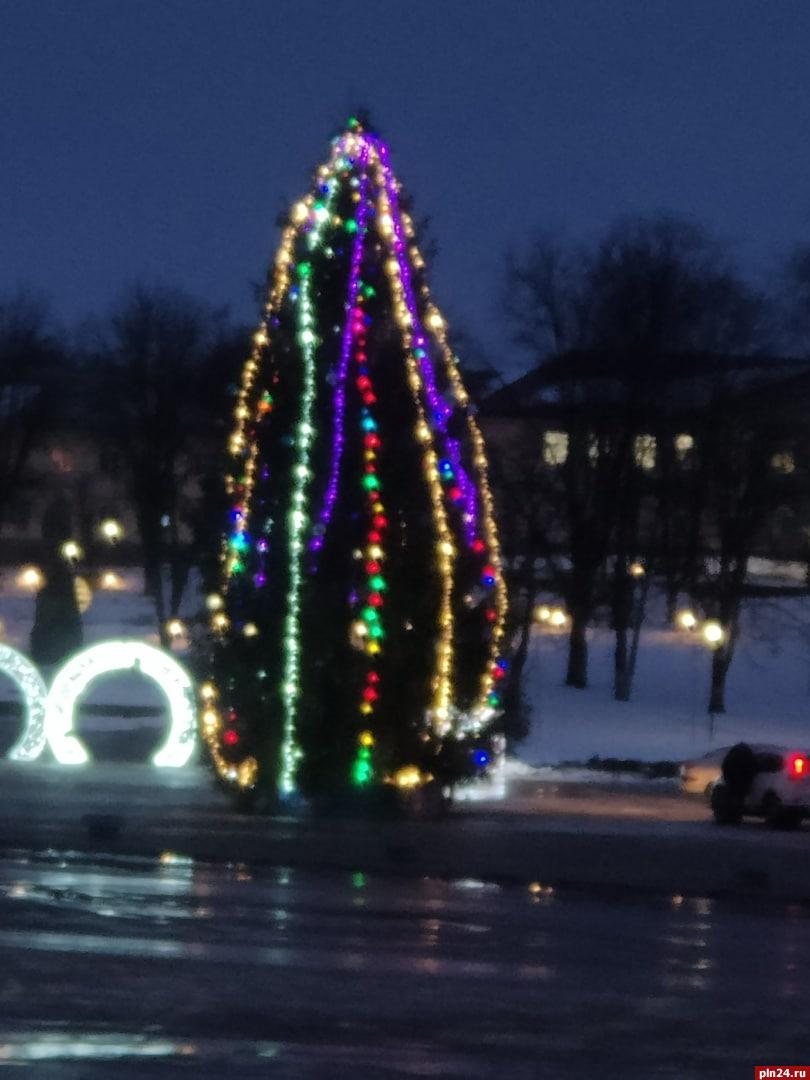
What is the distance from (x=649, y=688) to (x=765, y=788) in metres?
28.3

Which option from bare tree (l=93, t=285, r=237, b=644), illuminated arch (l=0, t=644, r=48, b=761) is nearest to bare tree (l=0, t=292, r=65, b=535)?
bare tree (l=93, t=285, r=237, b=644)

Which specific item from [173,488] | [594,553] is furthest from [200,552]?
[173,488]

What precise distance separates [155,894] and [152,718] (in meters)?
A: 31.4

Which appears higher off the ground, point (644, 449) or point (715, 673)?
point (644, 449)

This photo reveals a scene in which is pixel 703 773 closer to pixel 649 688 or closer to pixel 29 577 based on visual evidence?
pixel 649 688

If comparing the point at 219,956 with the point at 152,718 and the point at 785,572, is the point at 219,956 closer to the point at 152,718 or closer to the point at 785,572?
the point at 152,718

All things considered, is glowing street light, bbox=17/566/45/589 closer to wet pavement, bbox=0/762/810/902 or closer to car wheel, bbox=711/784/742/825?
car wheel, bbox=711/784/742/825

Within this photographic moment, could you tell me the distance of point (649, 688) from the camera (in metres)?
56.6

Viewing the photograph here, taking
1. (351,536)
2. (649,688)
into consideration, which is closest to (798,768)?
(351,536)

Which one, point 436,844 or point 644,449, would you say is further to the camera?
point 644,449

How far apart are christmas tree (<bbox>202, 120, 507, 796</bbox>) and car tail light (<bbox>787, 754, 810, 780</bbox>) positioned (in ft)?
22.8

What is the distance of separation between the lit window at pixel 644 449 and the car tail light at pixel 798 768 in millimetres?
26599

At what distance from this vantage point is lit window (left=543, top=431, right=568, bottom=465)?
56125 millimetres

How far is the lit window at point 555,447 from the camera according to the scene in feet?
184
